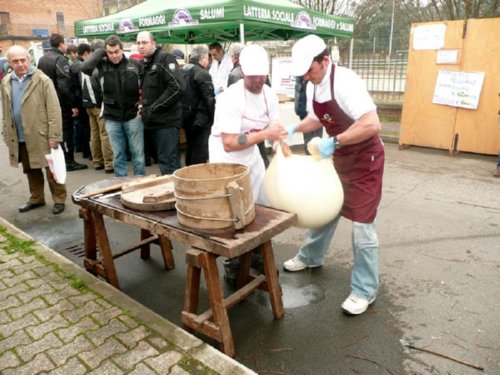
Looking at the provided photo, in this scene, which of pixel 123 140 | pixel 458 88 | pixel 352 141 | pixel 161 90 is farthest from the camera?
pixel 458 88

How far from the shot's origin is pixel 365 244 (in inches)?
108

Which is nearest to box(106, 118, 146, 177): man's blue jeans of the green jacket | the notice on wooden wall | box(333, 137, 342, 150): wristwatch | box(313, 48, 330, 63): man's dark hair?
the green jacket

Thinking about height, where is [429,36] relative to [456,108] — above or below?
above

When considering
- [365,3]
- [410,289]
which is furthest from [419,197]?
[365,3]

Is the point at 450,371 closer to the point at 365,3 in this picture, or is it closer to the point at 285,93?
the point at 285,93

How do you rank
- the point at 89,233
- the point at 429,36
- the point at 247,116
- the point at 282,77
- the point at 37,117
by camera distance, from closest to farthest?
the point at 247,116 < the point at 89,233 < the point at 37,117 < the point at 429,36 < the point at 282,77

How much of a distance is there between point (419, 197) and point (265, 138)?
10.5 ft

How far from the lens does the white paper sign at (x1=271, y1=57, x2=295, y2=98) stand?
28.1 ft

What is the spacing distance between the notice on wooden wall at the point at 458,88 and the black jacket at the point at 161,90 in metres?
4.56

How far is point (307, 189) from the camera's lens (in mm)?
2451

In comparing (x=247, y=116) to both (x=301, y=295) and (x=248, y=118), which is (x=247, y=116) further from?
(x=301, y=295)

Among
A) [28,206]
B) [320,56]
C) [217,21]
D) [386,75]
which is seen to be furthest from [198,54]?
[386,75]

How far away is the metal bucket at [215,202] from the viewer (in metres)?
2.19

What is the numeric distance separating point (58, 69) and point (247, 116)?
15.9ft
